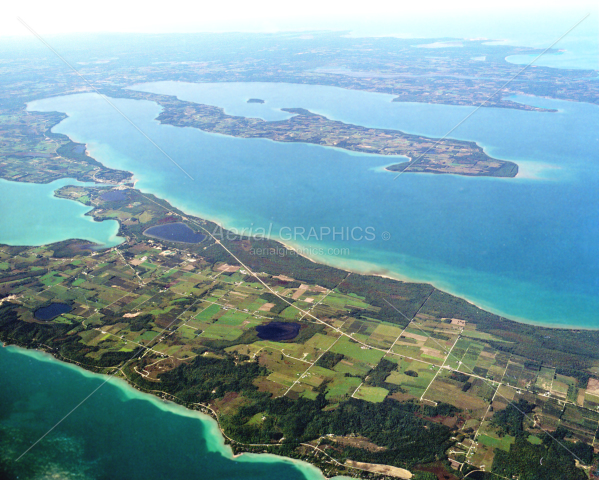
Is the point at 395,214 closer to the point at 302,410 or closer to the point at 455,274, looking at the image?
the point at 455,274

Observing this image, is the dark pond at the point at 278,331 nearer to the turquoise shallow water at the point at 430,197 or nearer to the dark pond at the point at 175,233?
the turquoise shallow water at the point at 430,197

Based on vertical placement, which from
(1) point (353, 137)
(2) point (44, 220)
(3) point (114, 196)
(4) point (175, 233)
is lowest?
(4) point (175, 233)

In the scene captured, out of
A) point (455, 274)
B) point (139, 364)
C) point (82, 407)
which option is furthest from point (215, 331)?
point (455, 274)

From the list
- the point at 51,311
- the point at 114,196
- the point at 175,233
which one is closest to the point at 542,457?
the point at 51,311

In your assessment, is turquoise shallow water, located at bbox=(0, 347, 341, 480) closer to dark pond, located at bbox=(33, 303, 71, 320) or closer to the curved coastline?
dark pond, located at bbox=(33, 303, 71, 320)

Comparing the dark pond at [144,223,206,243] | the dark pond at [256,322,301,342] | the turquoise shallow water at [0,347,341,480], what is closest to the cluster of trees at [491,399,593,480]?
the turquoise shallow water at [0,347,341,480]

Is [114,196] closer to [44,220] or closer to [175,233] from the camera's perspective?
[44,220]
